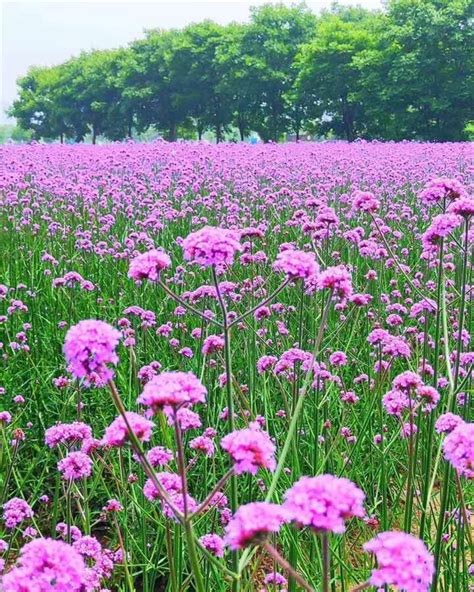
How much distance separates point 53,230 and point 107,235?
1.67 feet

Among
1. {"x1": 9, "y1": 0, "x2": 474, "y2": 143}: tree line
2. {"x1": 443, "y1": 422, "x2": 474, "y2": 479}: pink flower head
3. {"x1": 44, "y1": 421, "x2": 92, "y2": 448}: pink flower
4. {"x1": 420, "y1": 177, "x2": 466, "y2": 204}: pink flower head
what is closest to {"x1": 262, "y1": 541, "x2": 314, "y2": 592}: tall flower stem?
{"x1": 443, "y1": 422, "x2": 474, "y2": 479}: pink flower head

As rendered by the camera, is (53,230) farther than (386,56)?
No

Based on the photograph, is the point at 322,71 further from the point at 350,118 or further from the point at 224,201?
the point at 224,201

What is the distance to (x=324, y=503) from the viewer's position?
96cm

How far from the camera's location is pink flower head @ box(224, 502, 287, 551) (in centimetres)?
99

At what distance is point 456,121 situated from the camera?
33.2 meters

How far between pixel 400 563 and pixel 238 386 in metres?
1.46

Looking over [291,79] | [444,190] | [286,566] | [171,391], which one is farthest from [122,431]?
[291,79]

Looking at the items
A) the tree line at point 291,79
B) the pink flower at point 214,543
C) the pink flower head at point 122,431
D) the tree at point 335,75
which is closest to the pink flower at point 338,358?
the pink flower at point 214,543

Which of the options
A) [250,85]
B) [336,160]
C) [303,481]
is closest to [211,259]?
[303,481]

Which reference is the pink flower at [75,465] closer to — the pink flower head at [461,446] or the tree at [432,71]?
the pink flower head at [461,446]

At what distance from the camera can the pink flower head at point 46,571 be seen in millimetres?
1010

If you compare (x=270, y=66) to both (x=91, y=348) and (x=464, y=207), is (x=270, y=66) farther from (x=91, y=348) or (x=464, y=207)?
(x=91, y=348)

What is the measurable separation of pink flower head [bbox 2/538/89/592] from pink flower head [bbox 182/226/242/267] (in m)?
0.69
